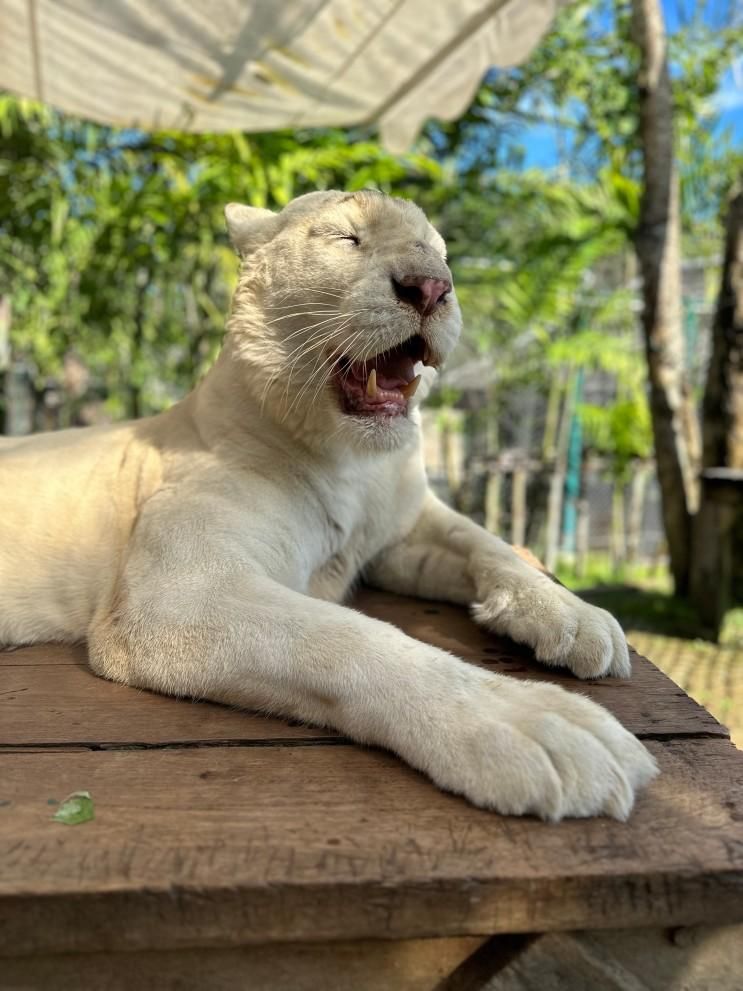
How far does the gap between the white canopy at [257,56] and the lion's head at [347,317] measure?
71.3 inches

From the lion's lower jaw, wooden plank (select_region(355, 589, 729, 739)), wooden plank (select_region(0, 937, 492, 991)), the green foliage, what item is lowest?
wooden plank (select_region(0, 937, 492, 991))

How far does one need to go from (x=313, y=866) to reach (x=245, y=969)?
186mm

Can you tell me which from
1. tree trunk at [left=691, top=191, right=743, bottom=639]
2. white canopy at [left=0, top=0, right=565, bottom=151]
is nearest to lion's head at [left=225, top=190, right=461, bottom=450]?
white canopy at [left=0, top=0, right=565, bottom=151]

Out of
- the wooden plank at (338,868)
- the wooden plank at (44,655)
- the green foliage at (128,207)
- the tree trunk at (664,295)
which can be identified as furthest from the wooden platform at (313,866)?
the tree trunk at (664,295)

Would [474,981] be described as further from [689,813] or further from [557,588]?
[557,588]

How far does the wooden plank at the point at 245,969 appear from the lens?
3.33 ft

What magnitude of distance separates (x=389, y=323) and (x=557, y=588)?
2.27 ft

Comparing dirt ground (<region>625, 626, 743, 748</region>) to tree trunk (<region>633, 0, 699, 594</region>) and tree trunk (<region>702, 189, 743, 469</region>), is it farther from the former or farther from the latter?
tree trunk (<region>702, 189, 743, 469</region>)

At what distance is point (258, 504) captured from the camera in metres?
1.83

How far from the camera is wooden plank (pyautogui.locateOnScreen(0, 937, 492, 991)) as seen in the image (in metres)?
1.01

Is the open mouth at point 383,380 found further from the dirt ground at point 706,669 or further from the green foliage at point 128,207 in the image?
the green foliage at point 128,207

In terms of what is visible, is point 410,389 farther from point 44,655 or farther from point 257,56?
point 257,56

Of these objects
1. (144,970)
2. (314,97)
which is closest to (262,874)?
(144,970)

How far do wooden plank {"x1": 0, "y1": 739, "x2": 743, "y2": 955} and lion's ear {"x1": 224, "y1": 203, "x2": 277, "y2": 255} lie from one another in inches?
57.1
